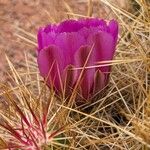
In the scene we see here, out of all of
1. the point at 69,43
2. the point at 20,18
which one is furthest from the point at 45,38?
the point at 20,18

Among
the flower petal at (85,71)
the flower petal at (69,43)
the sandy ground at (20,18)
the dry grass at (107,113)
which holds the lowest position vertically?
the sandy ground at (20,18)

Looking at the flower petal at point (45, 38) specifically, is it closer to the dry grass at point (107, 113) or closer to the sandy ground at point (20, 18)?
the dry grass at point (107, 113)

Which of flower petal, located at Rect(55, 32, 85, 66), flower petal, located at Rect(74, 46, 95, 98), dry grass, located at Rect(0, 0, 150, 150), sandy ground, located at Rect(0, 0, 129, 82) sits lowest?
sandy ground, located at Rect(0, 0, 129, 82)

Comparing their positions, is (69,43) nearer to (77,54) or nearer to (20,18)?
(77,54)

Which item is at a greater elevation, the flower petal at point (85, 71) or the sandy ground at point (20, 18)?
the flower petal at point (85, 71)

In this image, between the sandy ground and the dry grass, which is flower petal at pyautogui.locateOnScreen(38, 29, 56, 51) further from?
the sandy ground

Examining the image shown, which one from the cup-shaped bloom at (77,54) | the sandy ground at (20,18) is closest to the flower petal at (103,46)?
the cup-shaped bloom at (77,54)

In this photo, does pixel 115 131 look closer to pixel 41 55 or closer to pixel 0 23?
pixel 41 55

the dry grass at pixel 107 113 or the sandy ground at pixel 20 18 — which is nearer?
the dry grass at pixel 107 113

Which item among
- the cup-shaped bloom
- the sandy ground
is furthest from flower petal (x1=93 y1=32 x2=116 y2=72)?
the sandy ground
